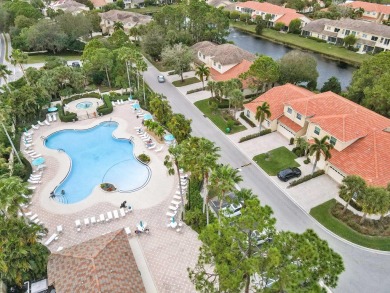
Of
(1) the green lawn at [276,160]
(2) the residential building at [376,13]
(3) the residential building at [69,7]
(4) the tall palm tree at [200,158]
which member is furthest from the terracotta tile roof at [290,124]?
(3) the residential building at [69,7]

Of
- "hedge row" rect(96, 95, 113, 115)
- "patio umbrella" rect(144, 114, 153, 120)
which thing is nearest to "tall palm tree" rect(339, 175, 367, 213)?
"patio umbrella" rect(144, 114, 153, 120)

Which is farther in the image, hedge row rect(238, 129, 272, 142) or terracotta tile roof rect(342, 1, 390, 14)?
terracotta tile roof rect(342, 1, 390, 14)

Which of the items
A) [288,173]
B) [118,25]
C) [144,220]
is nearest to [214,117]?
[288,173]

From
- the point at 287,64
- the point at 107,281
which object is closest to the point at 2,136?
the point at 107,281

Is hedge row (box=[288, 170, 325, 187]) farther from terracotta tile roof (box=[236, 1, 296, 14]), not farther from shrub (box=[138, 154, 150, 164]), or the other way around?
terracotta tile roof (box=[236, 1, 296, 14])

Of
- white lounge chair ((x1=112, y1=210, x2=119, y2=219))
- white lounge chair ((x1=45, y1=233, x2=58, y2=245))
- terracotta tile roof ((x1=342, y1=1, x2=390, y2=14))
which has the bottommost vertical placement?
white lounge chair ((x1=45, y1=233, x2=58, y2=245))

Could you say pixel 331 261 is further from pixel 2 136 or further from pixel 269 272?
pixel 2 136
